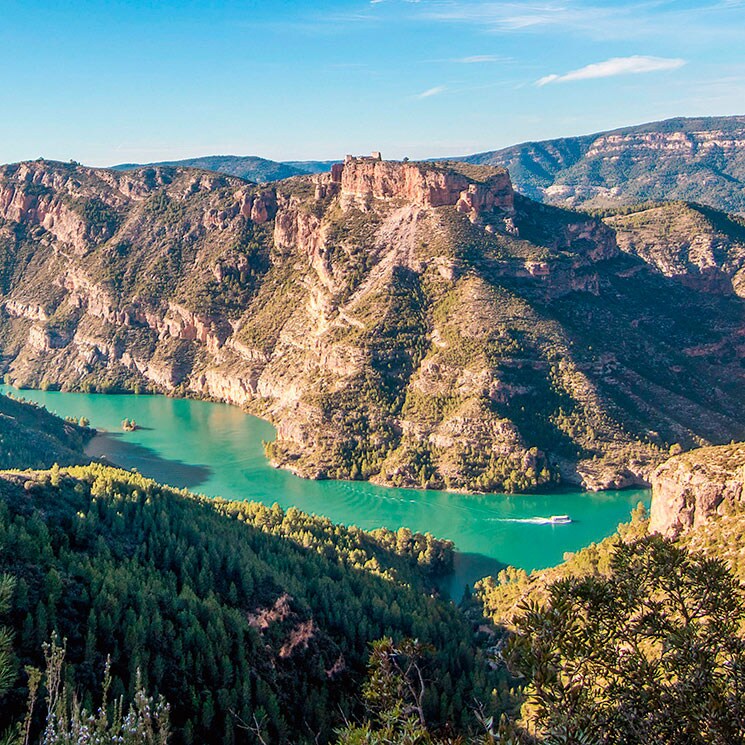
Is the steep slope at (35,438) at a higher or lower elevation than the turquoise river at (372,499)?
higher

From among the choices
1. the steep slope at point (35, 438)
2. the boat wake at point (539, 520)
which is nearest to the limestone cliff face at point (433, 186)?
the boat wake at point (539, 520)

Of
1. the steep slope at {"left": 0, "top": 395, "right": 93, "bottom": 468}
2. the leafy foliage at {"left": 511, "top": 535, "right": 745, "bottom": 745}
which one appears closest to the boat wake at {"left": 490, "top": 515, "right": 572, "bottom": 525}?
the steep slope at {"left": 0, "top": 395, "right": 93, "bottom": 468}

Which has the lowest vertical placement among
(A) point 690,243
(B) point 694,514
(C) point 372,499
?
(C) point 372,499

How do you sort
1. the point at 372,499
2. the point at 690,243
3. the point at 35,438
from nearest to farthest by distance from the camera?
the point at 372,499 → the point at 35,438 → the point at 690,243

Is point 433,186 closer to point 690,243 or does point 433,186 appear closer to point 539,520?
point 690,243

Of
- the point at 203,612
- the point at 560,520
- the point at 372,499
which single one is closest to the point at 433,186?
the point at 372,499

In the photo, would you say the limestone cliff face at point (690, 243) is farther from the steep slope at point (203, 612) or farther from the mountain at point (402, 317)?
the steep slope at point (203, 612)
